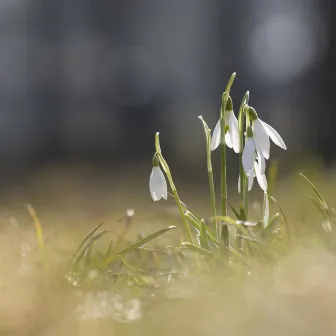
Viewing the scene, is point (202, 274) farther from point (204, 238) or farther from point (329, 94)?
point (329, 94)

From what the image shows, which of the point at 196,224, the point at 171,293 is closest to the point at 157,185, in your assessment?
the point at 196,224

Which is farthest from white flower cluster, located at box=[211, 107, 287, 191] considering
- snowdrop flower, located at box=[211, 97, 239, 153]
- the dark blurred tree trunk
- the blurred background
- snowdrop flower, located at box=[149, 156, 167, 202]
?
the blurred background

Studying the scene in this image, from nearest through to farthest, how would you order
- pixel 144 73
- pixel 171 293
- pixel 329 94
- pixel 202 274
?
Answer: 1. pixel 171 293
2. pixel 202 274
3. pixel 329 94
4. pixel 144 73

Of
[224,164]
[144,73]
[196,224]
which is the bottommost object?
[144,73]

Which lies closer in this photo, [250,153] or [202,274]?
[202,274]

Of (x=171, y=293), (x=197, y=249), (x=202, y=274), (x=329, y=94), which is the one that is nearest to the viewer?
(x=171, y=293)

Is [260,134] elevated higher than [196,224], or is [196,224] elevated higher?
[260,134]

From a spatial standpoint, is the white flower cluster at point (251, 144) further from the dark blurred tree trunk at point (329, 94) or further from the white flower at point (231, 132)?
the dark blurred tree trunk at point (329, 94)

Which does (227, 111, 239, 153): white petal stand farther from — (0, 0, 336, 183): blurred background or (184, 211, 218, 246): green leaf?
(0, 0, 336, 183): blurred background

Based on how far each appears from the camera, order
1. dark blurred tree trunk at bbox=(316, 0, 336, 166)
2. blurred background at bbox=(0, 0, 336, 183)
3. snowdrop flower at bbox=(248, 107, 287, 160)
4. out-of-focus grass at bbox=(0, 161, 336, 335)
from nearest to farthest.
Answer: out-of-focus grass at bbox=(0, 161, 336, 335), snowdrop flower at bbox=(248, 107, 287, 160), dark blurred tree trunk at bbox=(316, 0, 336, 166), blurred background at bbox=(0, 0, 336, 183)
